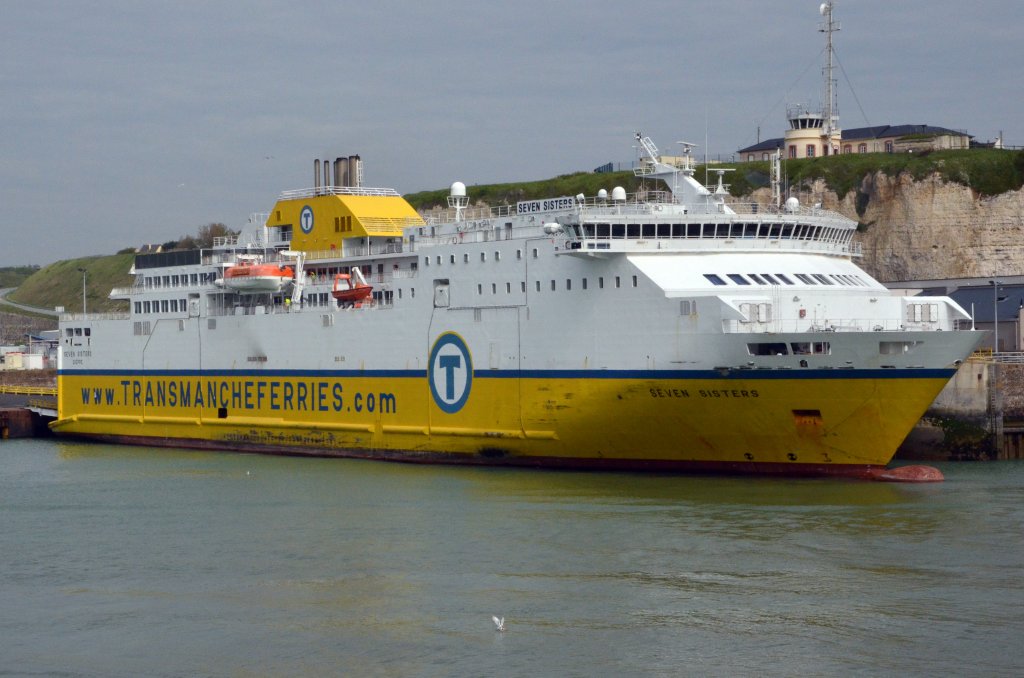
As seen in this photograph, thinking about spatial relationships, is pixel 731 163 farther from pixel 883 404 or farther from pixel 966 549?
pixel 966 549

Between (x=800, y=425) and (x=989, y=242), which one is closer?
(x=800, y=425)

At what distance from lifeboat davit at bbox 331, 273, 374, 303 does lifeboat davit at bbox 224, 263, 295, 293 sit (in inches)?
91.1

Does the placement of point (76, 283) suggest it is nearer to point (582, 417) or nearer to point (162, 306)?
point (162, 306)

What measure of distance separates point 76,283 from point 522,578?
351 ft

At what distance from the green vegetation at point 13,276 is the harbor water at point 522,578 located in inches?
5547

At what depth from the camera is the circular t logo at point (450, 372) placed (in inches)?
1305

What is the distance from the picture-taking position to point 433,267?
3416 centimetres

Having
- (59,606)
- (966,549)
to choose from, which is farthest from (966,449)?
(59,606)

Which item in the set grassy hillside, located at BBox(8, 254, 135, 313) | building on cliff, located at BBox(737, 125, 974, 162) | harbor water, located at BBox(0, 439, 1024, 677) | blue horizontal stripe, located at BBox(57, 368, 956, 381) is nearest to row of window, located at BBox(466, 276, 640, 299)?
blue horizontal stripe, located at BBox(57, 368, 956, 381)

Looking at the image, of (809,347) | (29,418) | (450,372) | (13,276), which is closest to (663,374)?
(809,347)

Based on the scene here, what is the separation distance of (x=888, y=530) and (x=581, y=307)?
967 centimetres

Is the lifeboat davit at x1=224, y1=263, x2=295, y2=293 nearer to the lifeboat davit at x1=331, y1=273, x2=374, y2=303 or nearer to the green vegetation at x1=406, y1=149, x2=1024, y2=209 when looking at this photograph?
the lifeboat davit at x1=331, y1=273, x2=374, y2=303

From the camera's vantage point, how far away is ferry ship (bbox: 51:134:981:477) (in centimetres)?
2789

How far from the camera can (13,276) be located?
17012 centimetres
